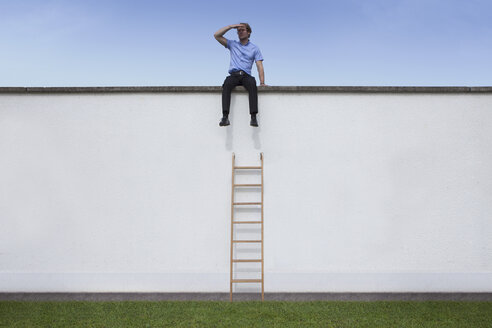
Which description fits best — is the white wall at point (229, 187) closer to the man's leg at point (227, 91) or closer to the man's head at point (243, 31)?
the man's leg at point (227, 91)

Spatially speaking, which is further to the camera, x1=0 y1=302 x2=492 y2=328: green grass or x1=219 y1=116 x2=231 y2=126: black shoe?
x1=219 y1=116 x2=231 y2=126: black shoe

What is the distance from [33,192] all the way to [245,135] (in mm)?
2753

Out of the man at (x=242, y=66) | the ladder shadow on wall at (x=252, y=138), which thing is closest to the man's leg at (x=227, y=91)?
the man at (x=242, y=66)

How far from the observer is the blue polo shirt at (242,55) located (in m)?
4.92

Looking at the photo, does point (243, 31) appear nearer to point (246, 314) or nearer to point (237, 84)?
point (237, 84)

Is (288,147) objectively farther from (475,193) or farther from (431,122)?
(475,193)

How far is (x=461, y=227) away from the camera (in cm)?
474

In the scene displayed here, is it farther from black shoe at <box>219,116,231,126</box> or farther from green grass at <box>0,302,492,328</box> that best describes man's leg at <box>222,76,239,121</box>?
green grass at <box>0,302,492,328</box>

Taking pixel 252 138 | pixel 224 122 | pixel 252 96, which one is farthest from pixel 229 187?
pixel 252 96

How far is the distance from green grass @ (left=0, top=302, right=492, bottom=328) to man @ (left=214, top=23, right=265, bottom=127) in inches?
84.0

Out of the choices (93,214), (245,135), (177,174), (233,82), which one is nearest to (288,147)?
(245,135)

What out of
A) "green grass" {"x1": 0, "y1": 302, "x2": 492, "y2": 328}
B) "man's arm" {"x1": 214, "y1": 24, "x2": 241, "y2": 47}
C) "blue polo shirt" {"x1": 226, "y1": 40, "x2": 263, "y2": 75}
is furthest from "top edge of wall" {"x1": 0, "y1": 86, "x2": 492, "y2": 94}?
"green grass" {"x1": 0, "y1": 302, "x2": 492, "y2": 328}

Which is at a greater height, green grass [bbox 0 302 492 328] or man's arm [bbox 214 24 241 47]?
man's arm [bbox 214 24 241 47]

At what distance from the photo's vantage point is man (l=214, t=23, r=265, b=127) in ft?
15.4
